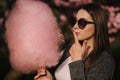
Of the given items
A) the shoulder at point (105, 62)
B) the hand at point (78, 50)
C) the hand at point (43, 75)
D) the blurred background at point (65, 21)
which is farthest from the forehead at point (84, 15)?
the blurred background at point (65, 21)

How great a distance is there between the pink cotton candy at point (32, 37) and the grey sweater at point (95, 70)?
0.24m

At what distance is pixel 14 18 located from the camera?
4918mm

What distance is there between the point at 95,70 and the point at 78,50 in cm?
23

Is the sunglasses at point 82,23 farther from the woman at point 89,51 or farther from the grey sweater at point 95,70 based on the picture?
the grey sweater at point 95,70

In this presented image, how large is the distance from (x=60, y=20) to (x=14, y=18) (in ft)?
10.8

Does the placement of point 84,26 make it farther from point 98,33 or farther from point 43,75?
point 43,75

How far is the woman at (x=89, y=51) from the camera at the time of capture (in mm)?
4770

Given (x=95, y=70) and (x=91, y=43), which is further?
(x=91, y=43)

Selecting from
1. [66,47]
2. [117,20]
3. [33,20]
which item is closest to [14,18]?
[33,20]

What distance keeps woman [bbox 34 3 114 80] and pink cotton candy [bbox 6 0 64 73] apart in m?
0.12

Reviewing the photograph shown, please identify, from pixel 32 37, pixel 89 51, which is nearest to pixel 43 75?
pixel 32 37

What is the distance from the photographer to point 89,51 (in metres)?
4.86

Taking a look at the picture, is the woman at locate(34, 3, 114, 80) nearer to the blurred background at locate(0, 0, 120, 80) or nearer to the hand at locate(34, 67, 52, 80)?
the hand at locate(34, 67, 52, 80)

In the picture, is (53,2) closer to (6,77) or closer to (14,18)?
(6,77)
